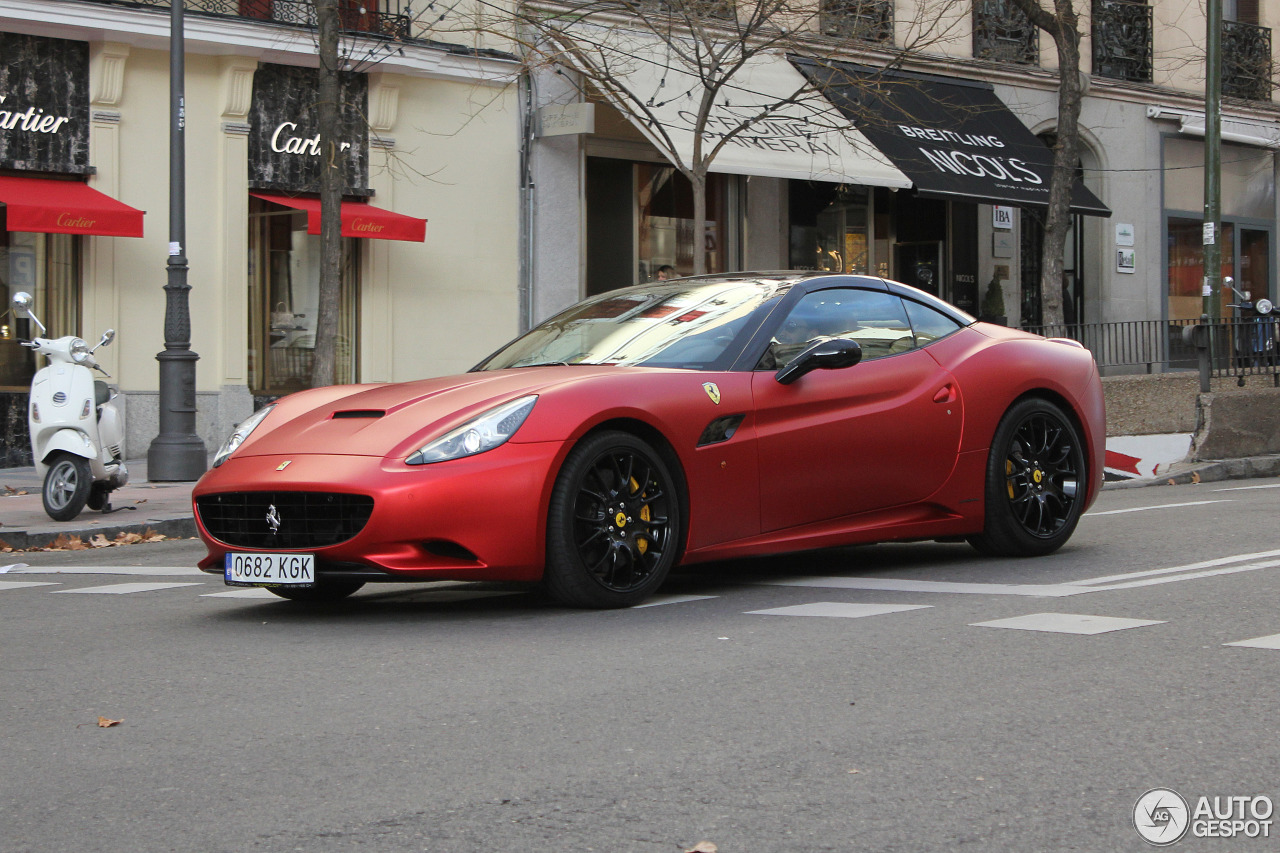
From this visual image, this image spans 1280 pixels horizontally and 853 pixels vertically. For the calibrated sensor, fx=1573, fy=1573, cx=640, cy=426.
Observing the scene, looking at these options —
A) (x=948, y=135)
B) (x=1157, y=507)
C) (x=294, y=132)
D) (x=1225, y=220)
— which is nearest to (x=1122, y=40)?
(x=1225, y=220)

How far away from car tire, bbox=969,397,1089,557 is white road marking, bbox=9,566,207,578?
4.21m

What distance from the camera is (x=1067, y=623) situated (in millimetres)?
5699

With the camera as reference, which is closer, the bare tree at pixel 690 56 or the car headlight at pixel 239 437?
the car headlight at pixel 239 437

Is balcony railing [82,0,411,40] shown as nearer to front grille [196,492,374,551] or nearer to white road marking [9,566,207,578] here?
white road marking [9,566,207,578]

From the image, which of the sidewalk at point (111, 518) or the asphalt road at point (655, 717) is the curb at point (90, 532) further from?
the asphalt road at point (655, 717)

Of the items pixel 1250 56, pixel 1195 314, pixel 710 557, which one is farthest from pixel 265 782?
pixel 1250 56

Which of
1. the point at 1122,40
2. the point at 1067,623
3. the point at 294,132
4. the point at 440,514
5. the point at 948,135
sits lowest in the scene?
the point at 1067,623

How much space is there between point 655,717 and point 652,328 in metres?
2.99

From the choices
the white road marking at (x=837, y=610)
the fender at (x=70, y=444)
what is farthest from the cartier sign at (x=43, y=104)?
the white road marking at (x=837, y=610)

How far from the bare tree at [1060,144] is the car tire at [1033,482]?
12.8m

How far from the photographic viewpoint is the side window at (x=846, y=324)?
7.06m

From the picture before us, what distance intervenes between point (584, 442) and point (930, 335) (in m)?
2.38

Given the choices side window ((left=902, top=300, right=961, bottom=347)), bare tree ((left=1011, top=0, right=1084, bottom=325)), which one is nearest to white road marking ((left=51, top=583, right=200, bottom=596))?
side window ((left=902, top=300, right=961, bottom=347))

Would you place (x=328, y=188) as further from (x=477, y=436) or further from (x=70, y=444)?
(x=477, y=436)
